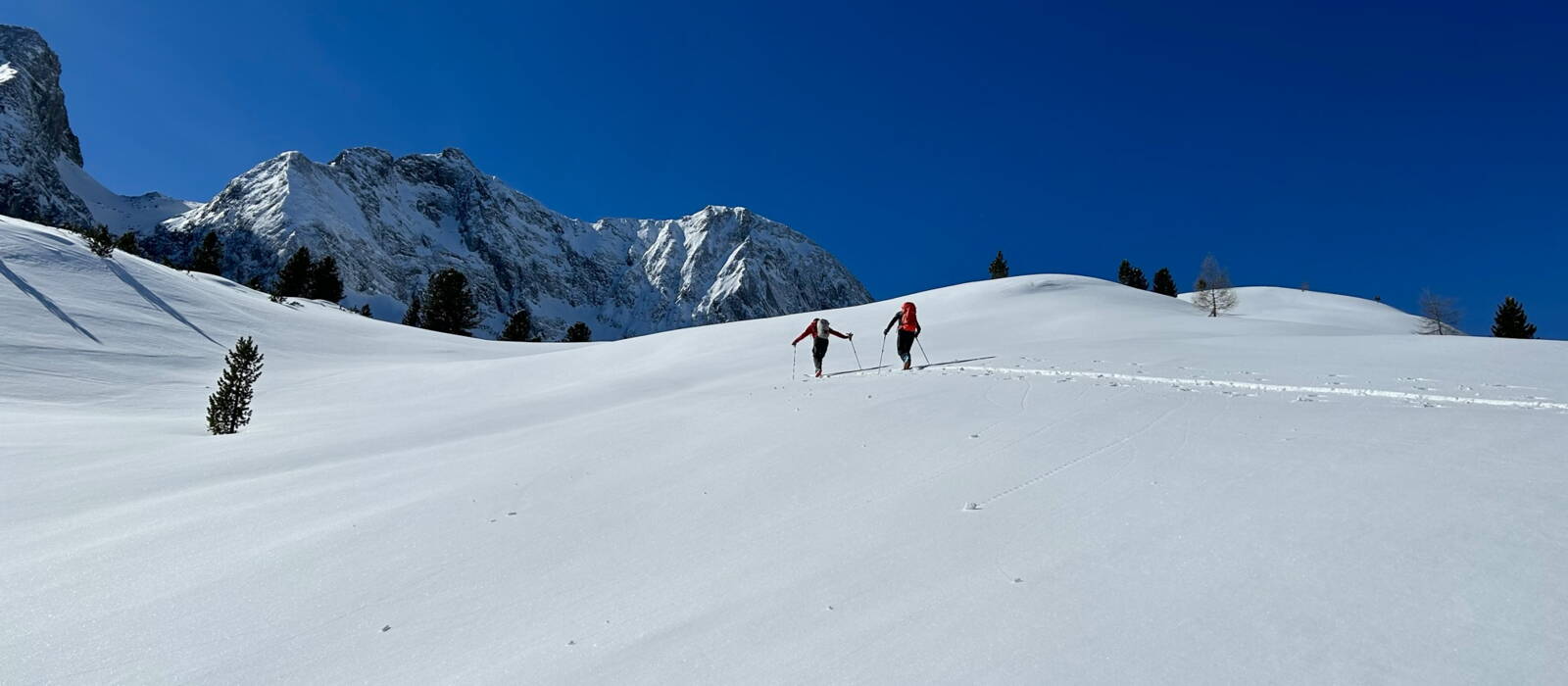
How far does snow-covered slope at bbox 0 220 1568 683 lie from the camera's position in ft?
8.05

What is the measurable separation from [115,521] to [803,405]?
6.55m

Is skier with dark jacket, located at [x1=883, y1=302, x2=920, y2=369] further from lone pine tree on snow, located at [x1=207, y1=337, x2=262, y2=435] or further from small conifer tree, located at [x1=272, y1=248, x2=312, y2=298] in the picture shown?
small conifer tree, located at [x1=272, y1=248, x2=312, y2=298]

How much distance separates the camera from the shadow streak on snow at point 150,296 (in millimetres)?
23953

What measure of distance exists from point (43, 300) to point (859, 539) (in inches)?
1177

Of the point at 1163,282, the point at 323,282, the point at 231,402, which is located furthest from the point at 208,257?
the point at 1163,282

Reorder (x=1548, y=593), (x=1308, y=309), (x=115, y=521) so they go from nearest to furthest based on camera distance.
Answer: (x=1548, y=593) → (x=115, y=521) → (x=1308, y=309)

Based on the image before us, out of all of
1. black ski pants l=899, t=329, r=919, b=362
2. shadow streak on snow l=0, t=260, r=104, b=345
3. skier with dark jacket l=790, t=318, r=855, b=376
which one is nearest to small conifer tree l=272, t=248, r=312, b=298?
shadow streak on snow l=0, t=260, r=104, b=345

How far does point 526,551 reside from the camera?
13.0 ft

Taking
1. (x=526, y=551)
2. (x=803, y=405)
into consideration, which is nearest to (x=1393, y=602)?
(x=526, y=551)

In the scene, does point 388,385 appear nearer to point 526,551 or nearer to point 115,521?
point 115,521

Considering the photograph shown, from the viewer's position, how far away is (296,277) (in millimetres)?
62344

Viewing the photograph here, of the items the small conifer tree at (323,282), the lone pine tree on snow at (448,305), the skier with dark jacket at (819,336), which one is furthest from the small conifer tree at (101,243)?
the small conifer tree at (323,282)

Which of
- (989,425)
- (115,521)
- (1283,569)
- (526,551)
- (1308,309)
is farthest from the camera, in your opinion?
(1308,309)

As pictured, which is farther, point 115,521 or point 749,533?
point 115,521
